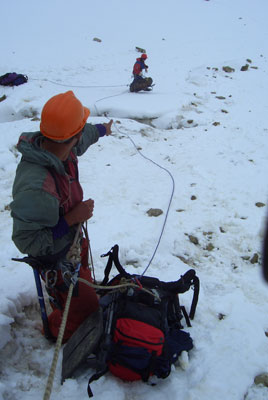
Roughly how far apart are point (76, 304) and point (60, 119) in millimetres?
1544

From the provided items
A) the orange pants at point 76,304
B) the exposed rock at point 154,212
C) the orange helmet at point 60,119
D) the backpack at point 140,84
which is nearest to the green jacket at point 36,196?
the orange helmet at point 60,119

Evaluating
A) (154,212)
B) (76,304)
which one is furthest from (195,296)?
(154,212)

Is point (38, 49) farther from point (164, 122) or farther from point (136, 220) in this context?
point (136, 220)

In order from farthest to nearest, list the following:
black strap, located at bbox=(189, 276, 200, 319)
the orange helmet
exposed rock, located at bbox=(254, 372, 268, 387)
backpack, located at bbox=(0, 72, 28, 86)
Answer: backpack, located at bbox=(0, 72, 28, 86) < black strap, located at bbox=(189, 276, 200, 319) < exposed rock, located at bbox=(254, 372, 268, 387) < the orange helmet

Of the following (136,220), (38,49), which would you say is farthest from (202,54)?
(136,220)

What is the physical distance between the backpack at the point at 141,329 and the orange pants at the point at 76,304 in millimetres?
184

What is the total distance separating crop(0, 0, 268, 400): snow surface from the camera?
7.63ft

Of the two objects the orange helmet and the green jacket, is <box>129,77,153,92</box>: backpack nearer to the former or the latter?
the orange helmet

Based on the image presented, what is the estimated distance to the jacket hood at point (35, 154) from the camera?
177 centimetres

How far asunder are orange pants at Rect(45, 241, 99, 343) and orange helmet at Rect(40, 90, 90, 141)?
1.09 meters

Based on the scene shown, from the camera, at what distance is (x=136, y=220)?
4449 millimetres

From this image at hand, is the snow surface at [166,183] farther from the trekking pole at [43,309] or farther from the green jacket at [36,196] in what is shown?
the green jacket at [36,196]

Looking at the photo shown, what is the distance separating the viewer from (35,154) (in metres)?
1.77

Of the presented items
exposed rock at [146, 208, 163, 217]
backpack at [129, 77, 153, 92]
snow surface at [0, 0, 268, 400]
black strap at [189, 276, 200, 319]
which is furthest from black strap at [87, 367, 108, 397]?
backpack at [129, 77, 153, 92]
